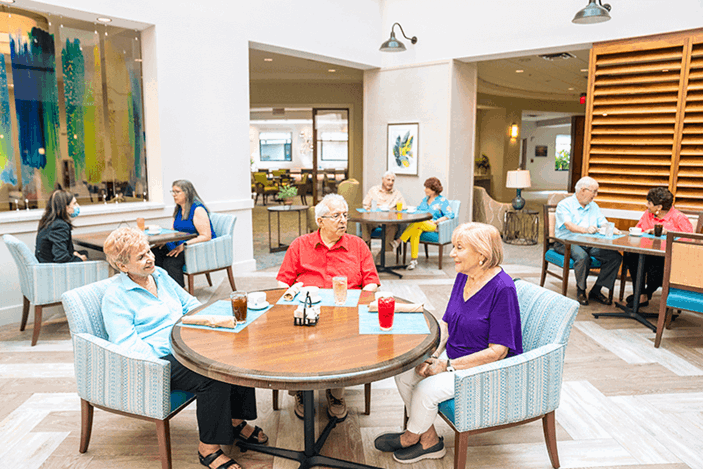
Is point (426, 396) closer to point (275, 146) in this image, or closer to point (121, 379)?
→ point (121, 379)

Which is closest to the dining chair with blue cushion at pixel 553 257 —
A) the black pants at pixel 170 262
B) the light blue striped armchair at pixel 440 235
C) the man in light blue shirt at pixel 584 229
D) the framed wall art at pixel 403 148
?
the man in light blue shirt at pixel 584 229

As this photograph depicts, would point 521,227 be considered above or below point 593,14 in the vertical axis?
below

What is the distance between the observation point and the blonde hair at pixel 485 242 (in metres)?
2.24

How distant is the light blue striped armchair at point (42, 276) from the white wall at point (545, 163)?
22085mm

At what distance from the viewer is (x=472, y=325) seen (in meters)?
2.30

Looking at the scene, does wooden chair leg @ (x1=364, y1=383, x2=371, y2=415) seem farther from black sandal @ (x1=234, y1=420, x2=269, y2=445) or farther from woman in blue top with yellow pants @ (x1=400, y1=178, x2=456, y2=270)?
woman in blue top with yellow pants @ (x1=400, y1=178, x2=456, y2=270)

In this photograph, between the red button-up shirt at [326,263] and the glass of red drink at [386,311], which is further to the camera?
the red button-up shirt at [326,263]

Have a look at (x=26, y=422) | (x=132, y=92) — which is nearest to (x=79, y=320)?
(x=26, y=422)

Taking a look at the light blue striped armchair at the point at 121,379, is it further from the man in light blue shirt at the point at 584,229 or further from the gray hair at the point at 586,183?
Answer: the gray hair at the point at 586,183

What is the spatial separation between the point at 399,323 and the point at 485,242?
547mm

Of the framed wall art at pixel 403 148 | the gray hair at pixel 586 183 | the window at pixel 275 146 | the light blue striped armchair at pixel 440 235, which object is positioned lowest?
the light blue striped armchair at pixel 440 235

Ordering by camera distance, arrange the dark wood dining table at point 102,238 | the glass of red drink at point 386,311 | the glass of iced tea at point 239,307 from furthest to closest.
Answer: the dark wood dining table at point 102,238
the glass of iced tea at point 239,307
the glass of red drink at point 386,311

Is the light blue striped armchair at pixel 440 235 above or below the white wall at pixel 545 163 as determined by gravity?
below

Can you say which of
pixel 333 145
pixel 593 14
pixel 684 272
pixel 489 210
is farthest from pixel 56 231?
pixel 333 145
